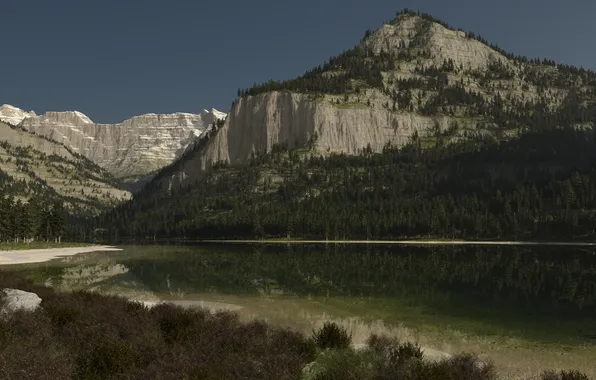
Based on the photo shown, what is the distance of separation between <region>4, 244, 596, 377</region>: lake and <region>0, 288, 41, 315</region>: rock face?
13922 millimetres

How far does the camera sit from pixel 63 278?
5681 centimetres

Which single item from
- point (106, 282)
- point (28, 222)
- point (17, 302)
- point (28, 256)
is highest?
point (28, 222)

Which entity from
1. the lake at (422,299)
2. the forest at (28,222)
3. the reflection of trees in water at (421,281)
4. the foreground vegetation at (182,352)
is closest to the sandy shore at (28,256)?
the lake at (422,299)

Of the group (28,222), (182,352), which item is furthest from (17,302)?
(28,222)

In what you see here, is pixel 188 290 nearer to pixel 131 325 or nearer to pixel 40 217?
pixel 131 325

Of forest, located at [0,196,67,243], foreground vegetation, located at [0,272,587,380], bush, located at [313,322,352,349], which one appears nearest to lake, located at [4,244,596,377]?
bush, located at [313,322,352,349]

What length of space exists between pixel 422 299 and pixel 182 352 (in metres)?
32.0

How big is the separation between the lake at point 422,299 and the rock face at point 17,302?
13922 mm

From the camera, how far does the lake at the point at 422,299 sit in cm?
2652

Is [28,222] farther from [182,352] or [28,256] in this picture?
[182,352]

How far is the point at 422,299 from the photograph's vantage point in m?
42.5

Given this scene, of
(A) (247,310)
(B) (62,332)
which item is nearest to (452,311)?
(A) (247,310)

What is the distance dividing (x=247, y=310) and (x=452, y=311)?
637 inches

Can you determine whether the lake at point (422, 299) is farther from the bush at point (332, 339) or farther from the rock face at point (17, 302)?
the rock face at point (17, 302)
